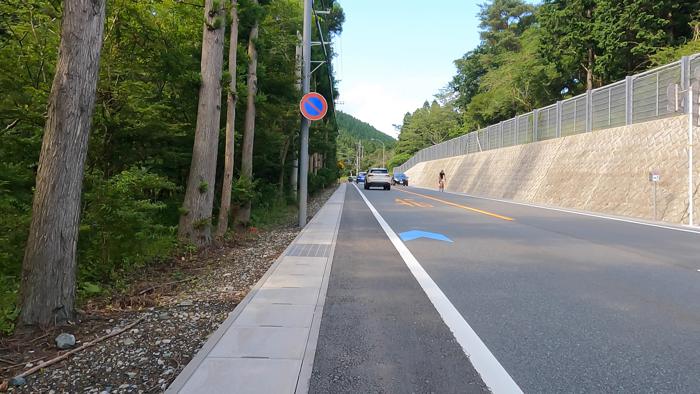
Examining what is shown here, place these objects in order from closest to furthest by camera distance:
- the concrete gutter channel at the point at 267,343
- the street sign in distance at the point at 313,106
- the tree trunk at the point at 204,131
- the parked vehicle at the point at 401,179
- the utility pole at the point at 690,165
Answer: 1. the concrete gutter channel at the point at 267,343
2. the tree trunk at the point at 204,131
3. the street sign in distance at the point at 313,106
4. the utility pole at the point at 690,165
5. the parked vehicle at the point at 401,179

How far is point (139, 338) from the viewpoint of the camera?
4.79m

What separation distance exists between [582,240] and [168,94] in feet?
34.3

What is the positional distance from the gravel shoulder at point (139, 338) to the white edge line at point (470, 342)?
2.42 m

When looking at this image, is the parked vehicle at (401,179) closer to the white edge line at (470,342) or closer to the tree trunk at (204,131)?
the tree trunk at (204,131)

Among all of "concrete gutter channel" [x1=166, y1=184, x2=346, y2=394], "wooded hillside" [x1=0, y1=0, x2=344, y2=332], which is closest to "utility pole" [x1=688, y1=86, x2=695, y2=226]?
"concrete gutter channel" [x1=166, y1=184, x2=346, y2=394]

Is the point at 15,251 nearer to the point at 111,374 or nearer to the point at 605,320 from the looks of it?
the point at 111,374

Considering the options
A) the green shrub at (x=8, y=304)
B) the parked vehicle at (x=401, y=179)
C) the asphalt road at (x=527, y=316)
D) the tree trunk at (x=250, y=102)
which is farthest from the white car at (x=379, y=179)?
the green shrub at (x=8, y=304)

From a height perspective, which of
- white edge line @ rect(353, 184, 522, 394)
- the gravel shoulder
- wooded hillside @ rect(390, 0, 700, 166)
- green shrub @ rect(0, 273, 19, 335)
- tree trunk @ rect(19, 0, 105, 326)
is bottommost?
the gravel shoulder

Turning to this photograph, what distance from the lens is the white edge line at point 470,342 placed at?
11.7ft

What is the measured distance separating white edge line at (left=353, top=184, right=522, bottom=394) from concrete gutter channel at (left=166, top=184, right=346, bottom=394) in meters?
1.32

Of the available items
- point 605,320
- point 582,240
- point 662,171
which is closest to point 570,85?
point 662,171

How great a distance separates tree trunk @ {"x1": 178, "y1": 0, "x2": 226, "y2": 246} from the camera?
10391 millimetres

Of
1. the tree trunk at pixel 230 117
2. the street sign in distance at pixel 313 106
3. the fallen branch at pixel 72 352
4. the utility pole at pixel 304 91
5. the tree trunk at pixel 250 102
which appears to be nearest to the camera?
the fallen branch at pixel 72 352

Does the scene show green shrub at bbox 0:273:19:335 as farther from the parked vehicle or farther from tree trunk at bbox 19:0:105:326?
the parked vehicle
